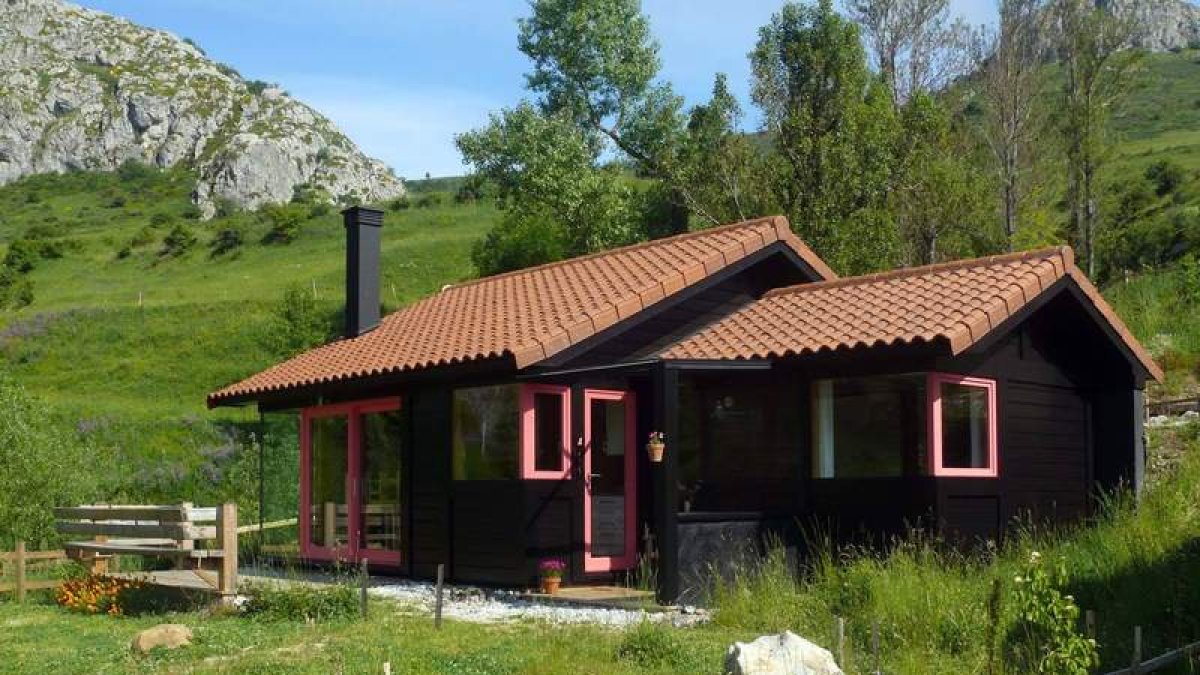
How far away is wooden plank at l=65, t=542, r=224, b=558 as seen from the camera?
1166cm

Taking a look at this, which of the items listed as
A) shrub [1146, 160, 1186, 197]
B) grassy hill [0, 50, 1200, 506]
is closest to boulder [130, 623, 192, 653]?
grassy hill [0, 50, 1200, 506]

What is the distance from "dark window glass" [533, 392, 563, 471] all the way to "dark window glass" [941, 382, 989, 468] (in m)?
3.85

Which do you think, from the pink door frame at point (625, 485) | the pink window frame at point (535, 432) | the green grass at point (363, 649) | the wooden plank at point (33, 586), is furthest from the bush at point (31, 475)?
the pink door frame at point (625, 485)

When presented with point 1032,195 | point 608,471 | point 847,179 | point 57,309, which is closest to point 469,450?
point 608,471

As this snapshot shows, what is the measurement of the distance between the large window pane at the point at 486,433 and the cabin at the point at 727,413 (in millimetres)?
31

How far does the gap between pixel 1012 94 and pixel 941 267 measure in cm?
1601

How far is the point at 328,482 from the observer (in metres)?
16.1

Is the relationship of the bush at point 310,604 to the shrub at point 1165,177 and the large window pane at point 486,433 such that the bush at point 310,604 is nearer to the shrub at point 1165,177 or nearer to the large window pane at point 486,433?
the large window pane at point 486,433

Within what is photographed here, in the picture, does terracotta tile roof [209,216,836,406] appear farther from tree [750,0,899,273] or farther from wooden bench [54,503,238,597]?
tree [750,0,899,273]

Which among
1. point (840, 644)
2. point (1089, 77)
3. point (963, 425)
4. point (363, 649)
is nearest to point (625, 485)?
point (963, 425)

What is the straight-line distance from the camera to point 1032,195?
1128 inches

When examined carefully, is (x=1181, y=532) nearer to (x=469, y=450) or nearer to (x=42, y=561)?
(x=469, y=450)

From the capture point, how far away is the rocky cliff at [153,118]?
95750 millimetres

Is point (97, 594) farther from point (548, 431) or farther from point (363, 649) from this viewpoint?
point (363, 649)
